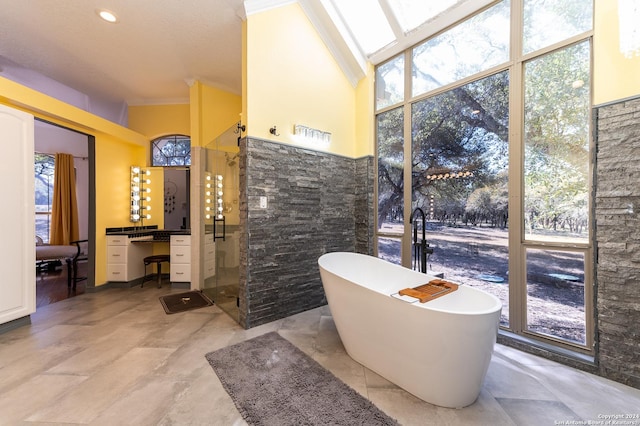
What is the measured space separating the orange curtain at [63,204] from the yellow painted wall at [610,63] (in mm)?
7881

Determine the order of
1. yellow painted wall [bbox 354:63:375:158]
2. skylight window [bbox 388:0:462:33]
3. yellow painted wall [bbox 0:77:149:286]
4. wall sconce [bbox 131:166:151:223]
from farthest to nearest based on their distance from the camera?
wall sconce [bbox 131:166:151:223] < yellow painted wall [bbox 354:63:375:158] < yellow painted wall [bbox 0:77:149:286] < skylight window [bbox 388:0:462:33]

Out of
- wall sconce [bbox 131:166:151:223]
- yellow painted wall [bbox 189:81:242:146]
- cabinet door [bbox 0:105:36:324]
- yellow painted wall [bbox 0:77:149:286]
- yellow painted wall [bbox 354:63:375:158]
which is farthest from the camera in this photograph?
wall sconce [bbox 131:166:151:223]

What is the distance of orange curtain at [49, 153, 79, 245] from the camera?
502 cm

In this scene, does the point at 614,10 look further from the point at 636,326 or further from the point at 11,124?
the point at 11,124

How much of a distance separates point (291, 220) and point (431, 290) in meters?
1.60

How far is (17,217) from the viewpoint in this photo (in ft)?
8.26

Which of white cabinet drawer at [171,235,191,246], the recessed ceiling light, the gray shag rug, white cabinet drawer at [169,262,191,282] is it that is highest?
the recessed ceiling light

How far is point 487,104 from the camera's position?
2.46 metres

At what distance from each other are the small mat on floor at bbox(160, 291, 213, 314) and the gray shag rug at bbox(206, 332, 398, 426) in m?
1.24

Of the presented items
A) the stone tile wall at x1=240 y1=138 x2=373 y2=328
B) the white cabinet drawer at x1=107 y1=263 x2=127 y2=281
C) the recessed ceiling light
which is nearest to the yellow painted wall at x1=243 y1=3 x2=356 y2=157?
the stone tile wall at x1=240 y1=138 x2=373 y2=328

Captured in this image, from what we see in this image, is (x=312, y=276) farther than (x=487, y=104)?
Yes

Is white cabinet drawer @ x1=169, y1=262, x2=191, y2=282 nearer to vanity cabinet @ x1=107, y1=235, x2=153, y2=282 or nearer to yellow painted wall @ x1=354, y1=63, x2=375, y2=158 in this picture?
vanity cabinet @ x1=107, y1=235, x2=153, y2=282

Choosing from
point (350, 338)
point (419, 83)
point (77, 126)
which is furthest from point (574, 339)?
point (77, 126)

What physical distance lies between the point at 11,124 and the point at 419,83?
4.32 m
